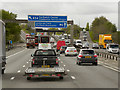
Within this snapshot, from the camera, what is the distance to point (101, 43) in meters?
76.9

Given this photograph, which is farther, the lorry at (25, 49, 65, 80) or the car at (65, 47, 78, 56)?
the car at (65, 47, 78, 56)

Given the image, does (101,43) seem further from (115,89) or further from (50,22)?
(115,89)

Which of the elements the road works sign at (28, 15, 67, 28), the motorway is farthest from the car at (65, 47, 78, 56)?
the motorway

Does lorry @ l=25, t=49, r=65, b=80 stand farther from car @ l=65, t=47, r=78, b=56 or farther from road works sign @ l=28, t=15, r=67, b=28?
road works sign @ l=28, t=15, r=67, b=28

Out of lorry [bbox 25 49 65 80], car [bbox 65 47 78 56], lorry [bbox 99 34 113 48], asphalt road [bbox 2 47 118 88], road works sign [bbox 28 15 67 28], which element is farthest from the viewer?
lorry [bbox 99 34 113 48]

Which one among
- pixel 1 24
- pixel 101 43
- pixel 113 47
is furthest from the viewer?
pixel 101 43

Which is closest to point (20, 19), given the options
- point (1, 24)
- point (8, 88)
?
point (1, 24)

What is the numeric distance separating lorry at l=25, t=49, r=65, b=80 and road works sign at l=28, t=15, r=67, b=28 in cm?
3934

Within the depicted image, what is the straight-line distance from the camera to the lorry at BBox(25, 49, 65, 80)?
1639 centimetres

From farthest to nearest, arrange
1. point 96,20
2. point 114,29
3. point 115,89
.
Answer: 1. point 96,20
2. point 114,29
3. point 115,89

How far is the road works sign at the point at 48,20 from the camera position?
185ft

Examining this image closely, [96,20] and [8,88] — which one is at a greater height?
[96,20]

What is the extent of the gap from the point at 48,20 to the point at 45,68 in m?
40.5

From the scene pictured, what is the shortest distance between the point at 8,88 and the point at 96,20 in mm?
183012
